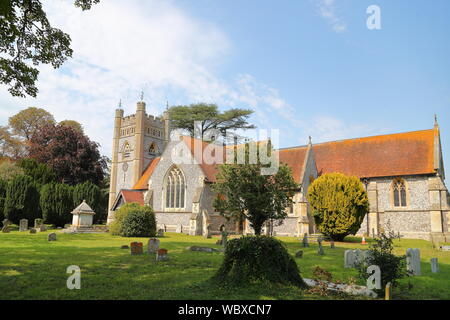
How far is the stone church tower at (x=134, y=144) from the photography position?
4041cm

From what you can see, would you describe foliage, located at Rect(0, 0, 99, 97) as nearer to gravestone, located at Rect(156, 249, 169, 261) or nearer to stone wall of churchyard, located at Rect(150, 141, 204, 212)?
gravestone, located at Rect(156, 249, 169, 261)

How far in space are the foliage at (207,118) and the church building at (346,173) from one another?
1411 cm

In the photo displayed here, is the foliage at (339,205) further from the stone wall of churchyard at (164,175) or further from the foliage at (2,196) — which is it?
the foliage at (2,196)

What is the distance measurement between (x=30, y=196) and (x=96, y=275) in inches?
1087

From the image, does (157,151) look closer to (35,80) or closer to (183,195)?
(183,195)

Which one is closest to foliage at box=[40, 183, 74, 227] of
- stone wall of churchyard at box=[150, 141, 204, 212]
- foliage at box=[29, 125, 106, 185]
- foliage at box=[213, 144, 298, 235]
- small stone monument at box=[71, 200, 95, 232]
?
small stone monument at box=[71, 200, 95, 232]

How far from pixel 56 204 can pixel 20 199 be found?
10.5 feet

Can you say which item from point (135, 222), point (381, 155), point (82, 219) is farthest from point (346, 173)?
point (82, 219)

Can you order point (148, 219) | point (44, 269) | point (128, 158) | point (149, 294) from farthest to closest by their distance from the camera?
point (128, 158)
point (148, 219)
point (44, 269)
point (149, 294)

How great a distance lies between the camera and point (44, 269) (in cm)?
952

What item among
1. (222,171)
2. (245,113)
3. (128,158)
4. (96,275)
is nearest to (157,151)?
(128,158)

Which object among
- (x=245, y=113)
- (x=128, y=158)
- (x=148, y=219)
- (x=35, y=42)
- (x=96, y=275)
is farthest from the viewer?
(x=245, y=113)

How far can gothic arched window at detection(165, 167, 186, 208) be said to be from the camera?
30.2 metres

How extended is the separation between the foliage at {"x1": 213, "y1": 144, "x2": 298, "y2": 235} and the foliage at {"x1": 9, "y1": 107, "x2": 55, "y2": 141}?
36.9 metres
